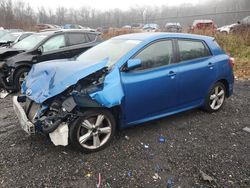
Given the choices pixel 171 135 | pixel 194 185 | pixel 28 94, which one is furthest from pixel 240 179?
pixel 28 94

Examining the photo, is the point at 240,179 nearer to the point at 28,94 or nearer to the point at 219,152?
the point at 219,152

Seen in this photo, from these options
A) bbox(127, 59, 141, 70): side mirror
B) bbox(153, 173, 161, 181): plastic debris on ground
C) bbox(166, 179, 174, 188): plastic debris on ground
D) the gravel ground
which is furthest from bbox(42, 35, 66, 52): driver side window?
bbox(166, 179, 174, 188): plastic debris on ground

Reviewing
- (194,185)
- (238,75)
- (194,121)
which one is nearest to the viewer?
(194,185)

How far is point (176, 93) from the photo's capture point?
4625 millimetres

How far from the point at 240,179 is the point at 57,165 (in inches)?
92.2

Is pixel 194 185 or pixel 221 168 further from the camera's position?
pixel 221 168

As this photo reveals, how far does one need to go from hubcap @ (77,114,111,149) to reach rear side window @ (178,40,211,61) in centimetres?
183

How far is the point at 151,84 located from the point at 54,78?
4.80 feet

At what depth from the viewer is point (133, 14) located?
43.8 m

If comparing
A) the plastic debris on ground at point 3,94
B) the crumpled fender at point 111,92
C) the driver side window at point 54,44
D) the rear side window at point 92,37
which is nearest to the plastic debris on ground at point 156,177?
the crumpled fender at point 111,92

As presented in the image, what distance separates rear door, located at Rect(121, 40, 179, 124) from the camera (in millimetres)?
4070

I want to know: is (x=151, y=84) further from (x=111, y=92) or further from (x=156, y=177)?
(x=156, y=177)

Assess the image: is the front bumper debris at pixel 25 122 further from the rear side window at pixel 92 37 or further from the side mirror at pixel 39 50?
the rear side window at pixel 92 37

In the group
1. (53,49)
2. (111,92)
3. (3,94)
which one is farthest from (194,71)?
(3,94)
